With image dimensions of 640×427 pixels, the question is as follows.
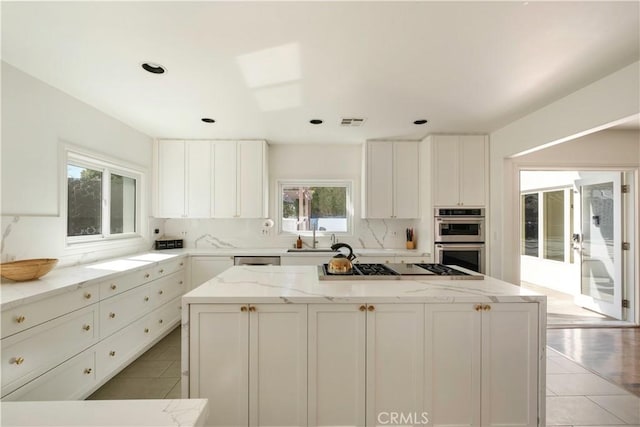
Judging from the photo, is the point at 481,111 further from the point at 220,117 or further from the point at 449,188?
the point at 220,117

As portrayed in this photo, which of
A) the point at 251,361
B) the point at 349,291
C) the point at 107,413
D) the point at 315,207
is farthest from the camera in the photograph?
the point at 315,207

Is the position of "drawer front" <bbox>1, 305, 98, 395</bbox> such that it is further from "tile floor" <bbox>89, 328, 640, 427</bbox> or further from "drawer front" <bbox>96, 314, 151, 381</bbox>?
"tile floor" <bbox>89, 328, 640, 427</bbox>

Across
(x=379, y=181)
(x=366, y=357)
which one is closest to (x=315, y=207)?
(x=379, y=181)

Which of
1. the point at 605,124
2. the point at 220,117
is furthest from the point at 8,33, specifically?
the point at 605,124

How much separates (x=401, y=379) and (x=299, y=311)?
0.72 metres

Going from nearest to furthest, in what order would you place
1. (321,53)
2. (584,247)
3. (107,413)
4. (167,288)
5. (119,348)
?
(107,413), (321,53), (119,348), (167,288), (584,247)

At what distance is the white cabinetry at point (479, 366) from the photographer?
1.67 m

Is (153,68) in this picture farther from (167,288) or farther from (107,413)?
(167,288)

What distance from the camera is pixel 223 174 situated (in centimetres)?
398

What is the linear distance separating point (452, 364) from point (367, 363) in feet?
1.66

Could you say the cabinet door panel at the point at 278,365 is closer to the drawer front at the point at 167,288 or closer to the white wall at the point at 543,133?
the drawer front at the point at 167,288

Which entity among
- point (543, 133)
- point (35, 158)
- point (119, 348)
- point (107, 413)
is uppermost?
point (543, 133)

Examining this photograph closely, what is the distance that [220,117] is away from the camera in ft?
10.3

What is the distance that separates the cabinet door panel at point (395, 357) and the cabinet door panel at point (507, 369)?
15.6 inches
